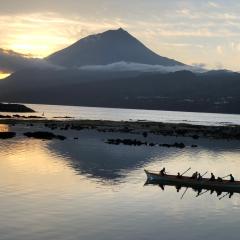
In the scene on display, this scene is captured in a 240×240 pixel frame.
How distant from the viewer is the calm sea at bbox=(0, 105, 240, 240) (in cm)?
3316

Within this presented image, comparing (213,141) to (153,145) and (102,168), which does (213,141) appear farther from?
(102,168)

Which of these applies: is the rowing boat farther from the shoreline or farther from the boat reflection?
the shoreline

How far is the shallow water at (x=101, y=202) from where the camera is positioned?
3322cm

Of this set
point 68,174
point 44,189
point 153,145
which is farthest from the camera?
point 153,145

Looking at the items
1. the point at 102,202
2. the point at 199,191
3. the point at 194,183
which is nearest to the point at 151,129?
the point at 194,183

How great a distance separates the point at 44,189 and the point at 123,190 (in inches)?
307

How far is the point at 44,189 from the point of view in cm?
4622

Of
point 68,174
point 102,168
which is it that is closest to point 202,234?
point 68,174

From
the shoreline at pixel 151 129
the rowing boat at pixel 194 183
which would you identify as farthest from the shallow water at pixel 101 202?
the shoreline at pixel 151 129

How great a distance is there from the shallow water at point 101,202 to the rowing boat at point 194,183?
1640mm

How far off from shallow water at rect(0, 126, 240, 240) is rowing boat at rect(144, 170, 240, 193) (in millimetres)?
1640

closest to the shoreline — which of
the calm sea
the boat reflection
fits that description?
the calm sea

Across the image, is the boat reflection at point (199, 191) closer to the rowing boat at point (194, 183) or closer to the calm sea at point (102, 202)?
the rowing boat at point (194, 183)

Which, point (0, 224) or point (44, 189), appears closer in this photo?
point (0, 224)
